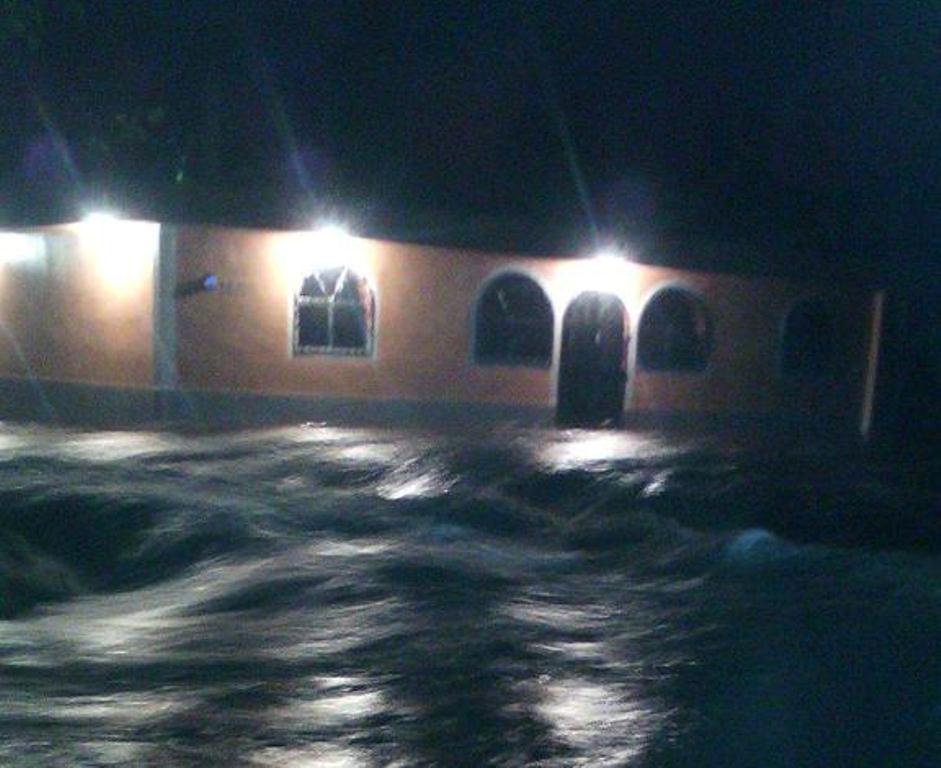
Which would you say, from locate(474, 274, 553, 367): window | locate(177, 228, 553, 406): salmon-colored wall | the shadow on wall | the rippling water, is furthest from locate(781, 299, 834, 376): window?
the rippling water

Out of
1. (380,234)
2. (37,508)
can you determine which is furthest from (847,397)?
(37,508)

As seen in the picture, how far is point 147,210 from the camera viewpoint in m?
15.4

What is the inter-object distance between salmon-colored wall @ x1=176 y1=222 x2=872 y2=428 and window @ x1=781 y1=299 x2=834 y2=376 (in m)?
0.19

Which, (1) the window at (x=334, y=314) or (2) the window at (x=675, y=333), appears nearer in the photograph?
(1) the window at (x=334, y=314)

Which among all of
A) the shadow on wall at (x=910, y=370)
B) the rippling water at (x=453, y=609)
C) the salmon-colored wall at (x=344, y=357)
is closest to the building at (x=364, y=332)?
the salmon-colored wall at (x=344, y=357)

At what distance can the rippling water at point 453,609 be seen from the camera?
537 centimetres

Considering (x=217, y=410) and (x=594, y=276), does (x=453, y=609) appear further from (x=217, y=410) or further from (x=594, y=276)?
(x=594, y=276)

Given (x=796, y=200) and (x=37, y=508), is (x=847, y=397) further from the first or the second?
(x=37, y=508)

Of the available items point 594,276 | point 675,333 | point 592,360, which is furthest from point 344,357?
point 675,333

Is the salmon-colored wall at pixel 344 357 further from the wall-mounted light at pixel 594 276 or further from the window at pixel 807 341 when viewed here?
the window at pixel 807 341

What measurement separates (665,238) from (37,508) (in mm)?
11688

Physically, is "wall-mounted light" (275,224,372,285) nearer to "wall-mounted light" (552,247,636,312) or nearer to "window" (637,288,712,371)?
"wall-mounted light" (552,247,636,312)

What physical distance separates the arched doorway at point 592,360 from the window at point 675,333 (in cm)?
60

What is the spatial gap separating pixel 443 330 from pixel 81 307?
5.14 metres
